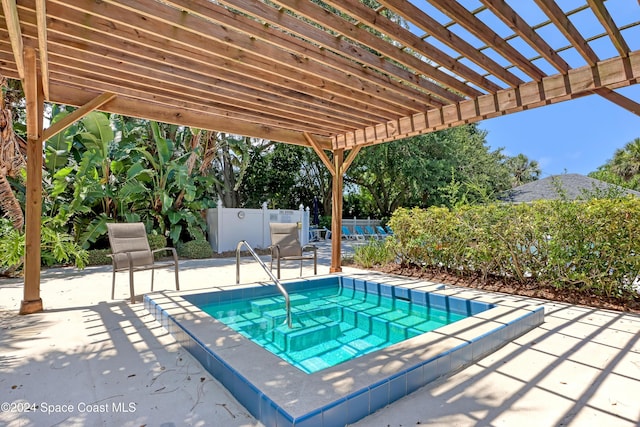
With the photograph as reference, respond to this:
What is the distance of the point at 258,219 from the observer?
1286 cm

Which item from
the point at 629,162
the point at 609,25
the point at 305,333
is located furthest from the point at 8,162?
the point at 629,162

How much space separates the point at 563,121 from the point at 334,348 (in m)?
65.3

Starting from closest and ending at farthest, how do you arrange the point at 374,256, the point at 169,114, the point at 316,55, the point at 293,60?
1. the point at 316,55
2. the point at 293,60
3. the point at 169,114
4. the point at 374,256

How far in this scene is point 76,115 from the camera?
476 cm

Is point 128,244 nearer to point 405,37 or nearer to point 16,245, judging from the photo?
point 16,245

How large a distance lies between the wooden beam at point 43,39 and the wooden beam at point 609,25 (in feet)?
14.6

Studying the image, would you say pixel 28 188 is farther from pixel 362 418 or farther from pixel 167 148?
pixel 167 148

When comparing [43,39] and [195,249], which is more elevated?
[43,39]

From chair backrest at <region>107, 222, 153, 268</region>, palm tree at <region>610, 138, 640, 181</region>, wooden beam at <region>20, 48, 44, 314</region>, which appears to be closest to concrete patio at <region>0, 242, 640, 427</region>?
wooden beam at <region>20, 48, 44, 314</region>

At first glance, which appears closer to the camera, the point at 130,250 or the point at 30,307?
the point at 30,307

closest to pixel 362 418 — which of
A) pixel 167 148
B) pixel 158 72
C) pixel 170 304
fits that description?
pixel 170 304

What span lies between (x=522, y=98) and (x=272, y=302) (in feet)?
15.3

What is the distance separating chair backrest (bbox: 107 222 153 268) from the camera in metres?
5.14

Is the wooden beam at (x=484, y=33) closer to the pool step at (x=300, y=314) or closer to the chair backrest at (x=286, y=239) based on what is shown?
the pool step at (x=300, y=314)
